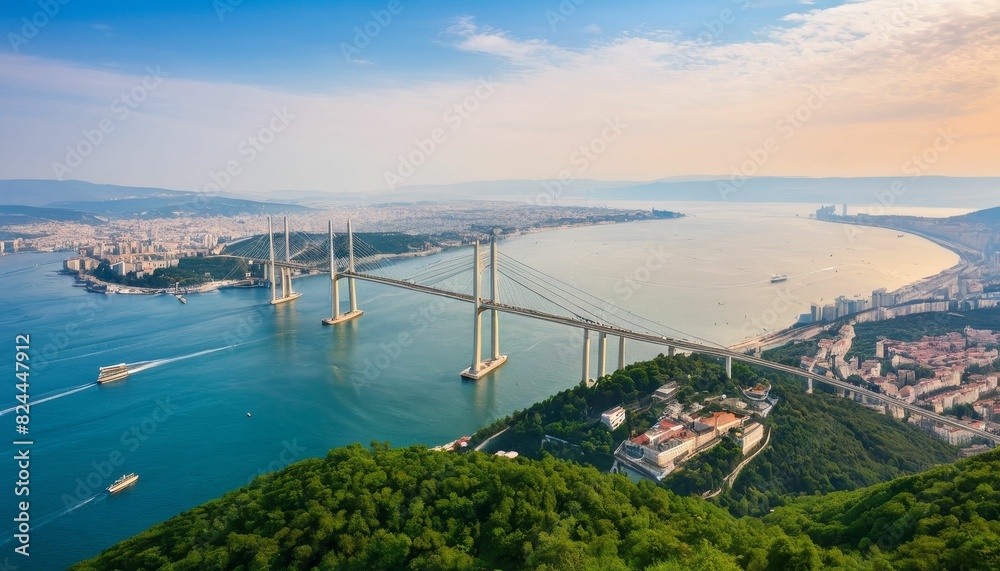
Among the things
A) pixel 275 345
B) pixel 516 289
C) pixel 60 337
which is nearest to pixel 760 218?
pixel 516 289

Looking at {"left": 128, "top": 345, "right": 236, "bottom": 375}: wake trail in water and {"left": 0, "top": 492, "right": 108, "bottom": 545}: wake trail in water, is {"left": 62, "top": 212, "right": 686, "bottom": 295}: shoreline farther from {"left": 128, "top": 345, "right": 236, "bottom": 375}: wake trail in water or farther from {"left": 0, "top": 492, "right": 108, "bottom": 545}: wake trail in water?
{"left": 0, "top": 492, "right": 108, "bottom": 545}: wake trail in water

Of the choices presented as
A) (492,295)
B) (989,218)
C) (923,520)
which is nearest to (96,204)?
(492,295)

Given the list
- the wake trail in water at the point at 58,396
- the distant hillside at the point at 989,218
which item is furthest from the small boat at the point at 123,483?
the distant hillside at the point at 989,218

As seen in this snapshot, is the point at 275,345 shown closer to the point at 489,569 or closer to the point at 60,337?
the point at 60,337

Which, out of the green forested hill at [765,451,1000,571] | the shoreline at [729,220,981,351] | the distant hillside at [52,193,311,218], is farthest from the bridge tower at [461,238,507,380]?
the distant hillside at [52,193,311,218]

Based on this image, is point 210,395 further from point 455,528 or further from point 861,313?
point 861,313

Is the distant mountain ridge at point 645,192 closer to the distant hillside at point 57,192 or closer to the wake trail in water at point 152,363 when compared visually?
the distant hillside at point 57,192
